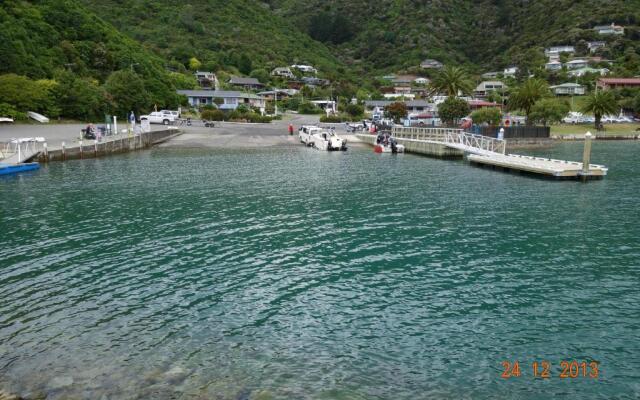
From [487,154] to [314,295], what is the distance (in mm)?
39286

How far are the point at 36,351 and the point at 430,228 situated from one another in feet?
53.8

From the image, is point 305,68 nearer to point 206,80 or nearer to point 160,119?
point 206,80

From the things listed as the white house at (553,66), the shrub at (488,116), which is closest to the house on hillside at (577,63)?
the white house at (553,66)

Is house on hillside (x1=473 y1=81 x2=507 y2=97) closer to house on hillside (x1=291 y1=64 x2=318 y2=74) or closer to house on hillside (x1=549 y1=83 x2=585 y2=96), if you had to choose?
house on hillside (x1=549 y1=83 x2=585 y2=96)

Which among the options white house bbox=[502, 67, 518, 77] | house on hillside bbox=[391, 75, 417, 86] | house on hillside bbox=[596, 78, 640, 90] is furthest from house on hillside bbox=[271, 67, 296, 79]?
house on hillside bbox=[596, 78, 640, 90]

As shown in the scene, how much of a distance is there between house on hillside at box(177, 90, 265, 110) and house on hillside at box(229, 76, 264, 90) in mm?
23655

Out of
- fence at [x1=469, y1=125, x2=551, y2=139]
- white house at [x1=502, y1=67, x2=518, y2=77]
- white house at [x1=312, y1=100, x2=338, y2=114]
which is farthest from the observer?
white house at [x1=502, y1=67, x2=518, y2=77]

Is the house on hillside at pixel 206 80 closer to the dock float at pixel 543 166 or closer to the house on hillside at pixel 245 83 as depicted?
the house on hillside at pixel 245 83

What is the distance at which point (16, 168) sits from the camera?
131 feet

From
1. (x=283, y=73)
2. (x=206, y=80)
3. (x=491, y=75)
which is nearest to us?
(x=206, y=80)

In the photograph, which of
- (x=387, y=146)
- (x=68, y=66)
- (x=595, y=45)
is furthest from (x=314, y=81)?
(x=387, y=146)

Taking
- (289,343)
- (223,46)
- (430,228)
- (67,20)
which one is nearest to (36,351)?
(289,343)

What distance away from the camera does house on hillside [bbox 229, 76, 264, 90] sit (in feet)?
487

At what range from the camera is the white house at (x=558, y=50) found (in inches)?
7407
